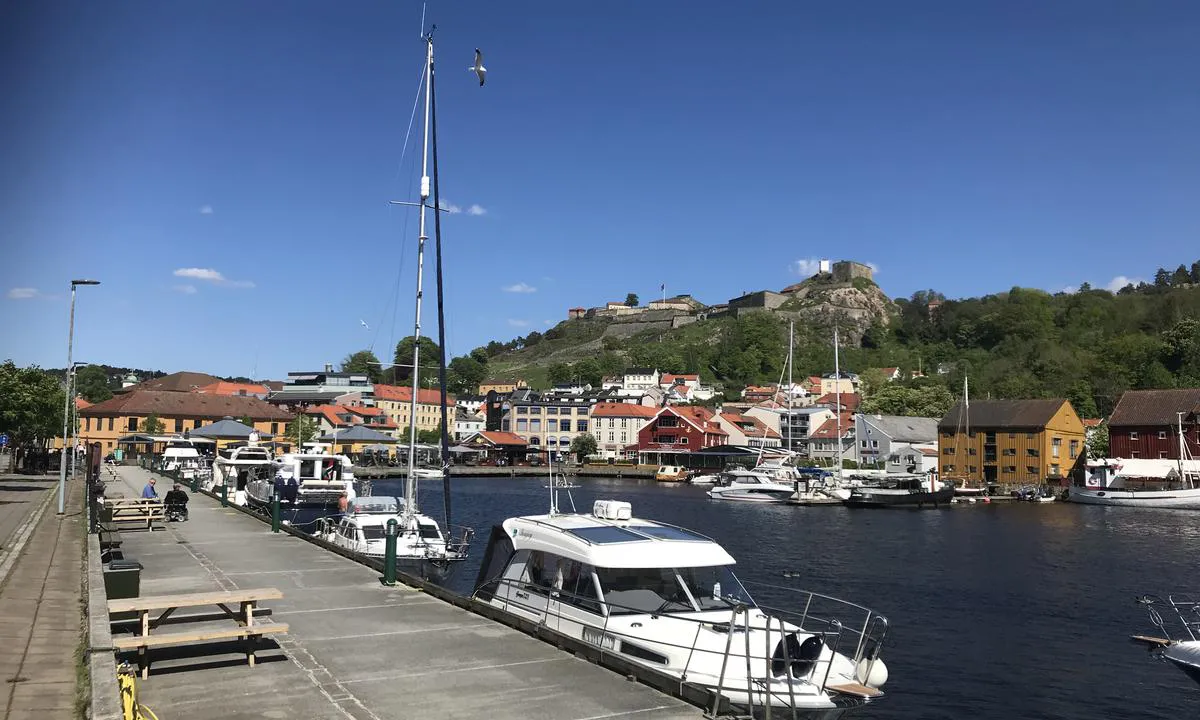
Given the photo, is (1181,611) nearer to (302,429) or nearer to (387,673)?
(387,673)

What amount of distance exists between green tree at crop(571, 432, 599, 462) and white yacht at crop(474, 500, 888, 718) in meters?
126

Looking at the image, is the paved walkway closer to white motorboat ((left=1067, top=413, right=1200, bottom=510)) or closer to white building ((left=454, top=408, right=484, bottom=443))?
white motorboat ((left=1067, top=413, right=1200, bottom=510))

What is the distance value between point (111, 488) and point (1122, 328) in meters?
187

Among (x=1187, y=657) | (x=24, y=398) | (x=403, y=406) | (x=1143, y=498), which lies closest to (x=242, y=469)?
(x=24, y=398)

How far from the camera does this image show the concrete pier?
10664mm

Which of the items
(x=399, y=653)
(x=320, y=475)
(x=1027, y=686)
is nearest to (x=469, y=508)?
(x=320, y=475)

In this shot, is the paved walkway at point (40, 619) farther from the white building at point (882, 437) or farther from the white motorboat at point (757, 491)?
the white building at point (882, 437)

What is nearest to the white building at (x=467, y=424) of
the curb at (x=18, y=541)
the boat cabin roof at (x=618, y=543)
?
the curb at (x=18, y=541)

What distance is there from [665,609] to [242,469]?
4714 cm

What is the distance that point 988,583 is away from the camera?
119 ft

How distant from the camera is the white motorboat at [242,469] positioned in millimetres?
54438

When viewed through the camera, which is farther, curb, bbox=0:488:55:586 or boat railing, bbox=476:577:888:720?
curb, bbox=0:488:55:586

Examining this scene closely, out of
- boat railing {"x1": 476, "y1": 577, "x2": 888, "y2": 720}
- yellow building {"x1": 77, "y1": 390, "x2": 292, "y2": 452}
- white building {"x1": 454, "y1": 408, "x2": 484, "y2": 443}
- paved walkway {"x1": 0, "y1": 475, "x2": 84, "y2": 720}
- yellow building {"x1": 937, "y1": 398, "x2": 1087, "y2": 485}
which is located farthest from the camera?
white building {"x1": 454, "y1": 408, "x2": 484, "y2": 443}

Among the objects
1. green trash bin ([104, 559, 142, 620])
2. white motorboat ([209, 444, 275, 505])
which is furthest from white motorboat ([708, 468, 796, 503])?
green trash bin ([104, 559, 142, 620])
